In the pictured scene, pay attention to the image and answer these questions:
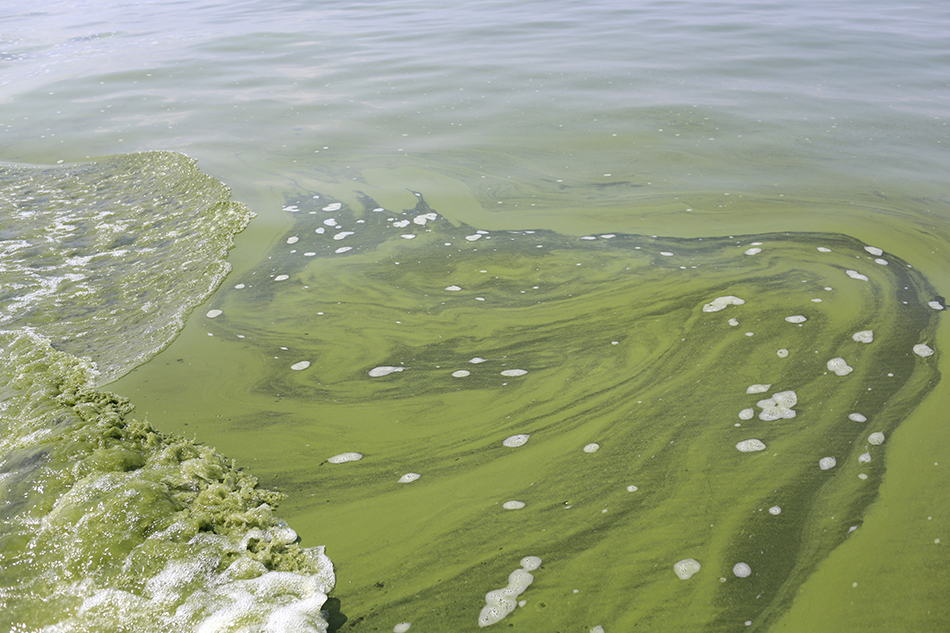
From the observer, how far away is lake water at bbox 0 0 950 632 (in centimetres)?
142

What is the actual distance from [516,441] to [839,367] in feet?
3.84

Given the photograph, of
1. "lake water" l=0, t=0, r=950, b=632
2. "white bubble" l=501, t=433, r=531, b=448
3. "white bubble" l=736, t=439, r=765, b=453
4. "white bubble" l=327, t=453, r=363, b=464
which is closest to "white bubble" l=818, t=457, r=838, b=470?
"lake water" l=0, t=0, r=950, b=632

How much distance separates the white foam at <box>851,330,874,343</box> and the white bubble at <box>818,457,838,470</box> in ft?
2.30

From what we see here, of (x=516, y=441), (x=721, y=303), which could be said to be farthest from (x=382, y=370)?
(x=721, y=303)

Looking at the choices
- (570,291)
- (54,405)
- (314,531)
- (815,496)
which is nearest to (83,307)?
(54,405)

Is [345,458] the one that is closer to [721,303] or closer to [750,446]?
[750,446]

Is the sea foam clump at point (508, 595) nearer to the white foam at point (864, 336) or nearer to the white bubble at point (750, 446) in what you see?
the white bubble at point (750, 446)

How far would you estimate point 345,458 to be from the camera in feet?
5.99

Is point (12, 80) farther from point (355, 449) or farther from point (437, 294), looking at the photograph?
point (355, 449)

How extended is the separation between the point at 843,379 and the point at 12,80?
337 inches

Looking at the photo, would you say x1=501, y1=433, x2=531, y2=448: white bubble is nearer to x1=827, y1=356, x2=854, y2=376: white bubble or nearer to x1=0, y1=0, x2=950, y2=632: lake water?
x1=0, y1=0, x2=950, y2=632: lake water

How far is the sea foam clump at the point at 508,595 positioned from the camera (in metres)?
1.35

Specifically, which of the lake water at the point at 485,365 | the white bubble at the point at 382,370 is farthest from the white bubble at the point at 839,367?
the white bubble at the point at 382,370

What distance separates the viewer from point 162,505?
5.14 ft
